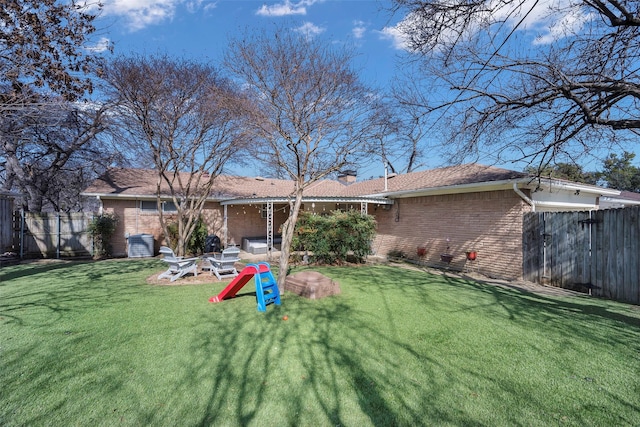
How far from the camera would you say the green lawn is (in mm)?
2705

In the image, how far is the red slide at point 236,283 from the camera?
19.8 feet

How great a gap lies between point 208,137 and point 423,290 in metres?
9.43

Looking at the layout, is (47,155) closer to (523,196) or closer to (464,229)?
(464,229)

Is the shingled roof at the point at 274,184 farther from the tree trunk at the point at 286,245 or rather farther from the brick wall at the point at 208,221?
the tree trunk at the point at 286,245

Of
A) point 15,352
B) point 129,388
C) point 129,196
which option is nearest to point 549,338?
point 129,388

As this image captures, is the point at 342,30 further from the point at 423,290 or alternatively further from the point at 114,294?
the point at 114,294

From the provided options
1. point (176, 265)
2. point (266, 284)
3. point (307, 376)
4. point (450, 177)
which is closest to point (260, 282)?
point (266, 284)

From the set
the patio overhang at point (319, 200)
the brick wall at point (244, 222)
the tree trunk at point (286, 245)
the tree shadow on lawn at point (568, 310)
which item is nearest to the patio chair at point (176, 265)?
the tree trunk at point (286, 245)

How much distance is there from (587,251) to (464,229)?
11.6 ft

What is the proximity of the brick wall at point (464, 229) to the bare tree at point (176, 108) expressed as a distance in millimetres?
7420

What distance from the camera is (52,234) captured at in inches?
502

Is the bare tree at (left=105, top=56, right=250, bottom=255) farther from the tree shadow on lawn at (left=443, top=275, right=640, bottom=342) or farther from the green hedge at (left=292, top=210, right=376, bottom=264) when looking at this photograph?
the tree shadow on lawn at (left=443, top=275, right=640, bottom=342)

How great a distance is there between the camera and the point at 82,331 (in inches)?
175

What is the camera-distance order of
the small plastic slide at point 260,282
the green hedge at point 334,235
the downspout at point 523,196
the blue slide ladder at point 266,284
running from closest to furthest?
the blue slide ladder at point 266,284, the small plastic slide at point 260,282, the downspout at point 523,196, the green hedge at point 334,235
